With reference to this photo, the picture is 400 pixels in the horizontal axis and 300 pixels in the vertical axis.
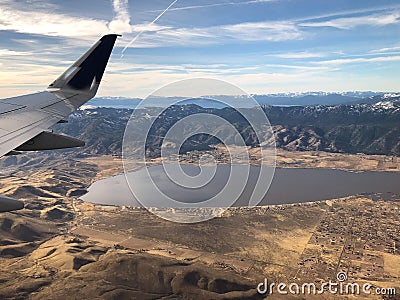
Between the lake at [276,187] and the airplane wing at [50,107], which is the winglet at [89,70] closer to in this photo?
the airplane wing at [50,107]

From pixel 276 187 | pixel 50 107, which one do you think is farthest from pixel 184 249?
pixel 276 187

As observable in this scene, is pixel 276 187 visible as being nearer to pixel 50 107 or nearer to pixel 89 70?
pixel 89 70

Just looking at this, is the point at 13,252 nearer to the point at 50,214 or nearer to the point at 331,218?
the point at 50,214

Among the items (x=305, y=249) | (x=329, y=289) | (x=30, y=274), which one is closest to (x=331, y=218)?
(x=305, y=249)

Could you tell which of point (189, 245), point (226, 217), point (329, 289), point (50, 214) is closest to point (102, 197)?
point (50, 214)

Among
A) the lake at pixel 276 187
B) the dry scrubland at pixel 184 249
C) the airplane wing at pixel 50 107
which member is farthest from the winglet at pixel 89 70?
the lake at pixel 276 187

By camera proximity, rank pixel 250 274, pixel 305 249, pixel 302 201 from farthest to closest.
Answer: pixel 302 201
pixel 305 249
pixel 250 274

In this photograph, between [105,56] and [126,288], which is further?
[126,288]

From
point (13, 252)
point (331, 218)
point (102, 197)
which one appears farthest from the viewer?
point (102, 197)

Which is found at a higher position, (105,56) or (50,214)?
(105,56)

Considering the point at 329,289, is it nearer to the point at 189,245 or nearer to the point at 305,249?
the point at 305,249
